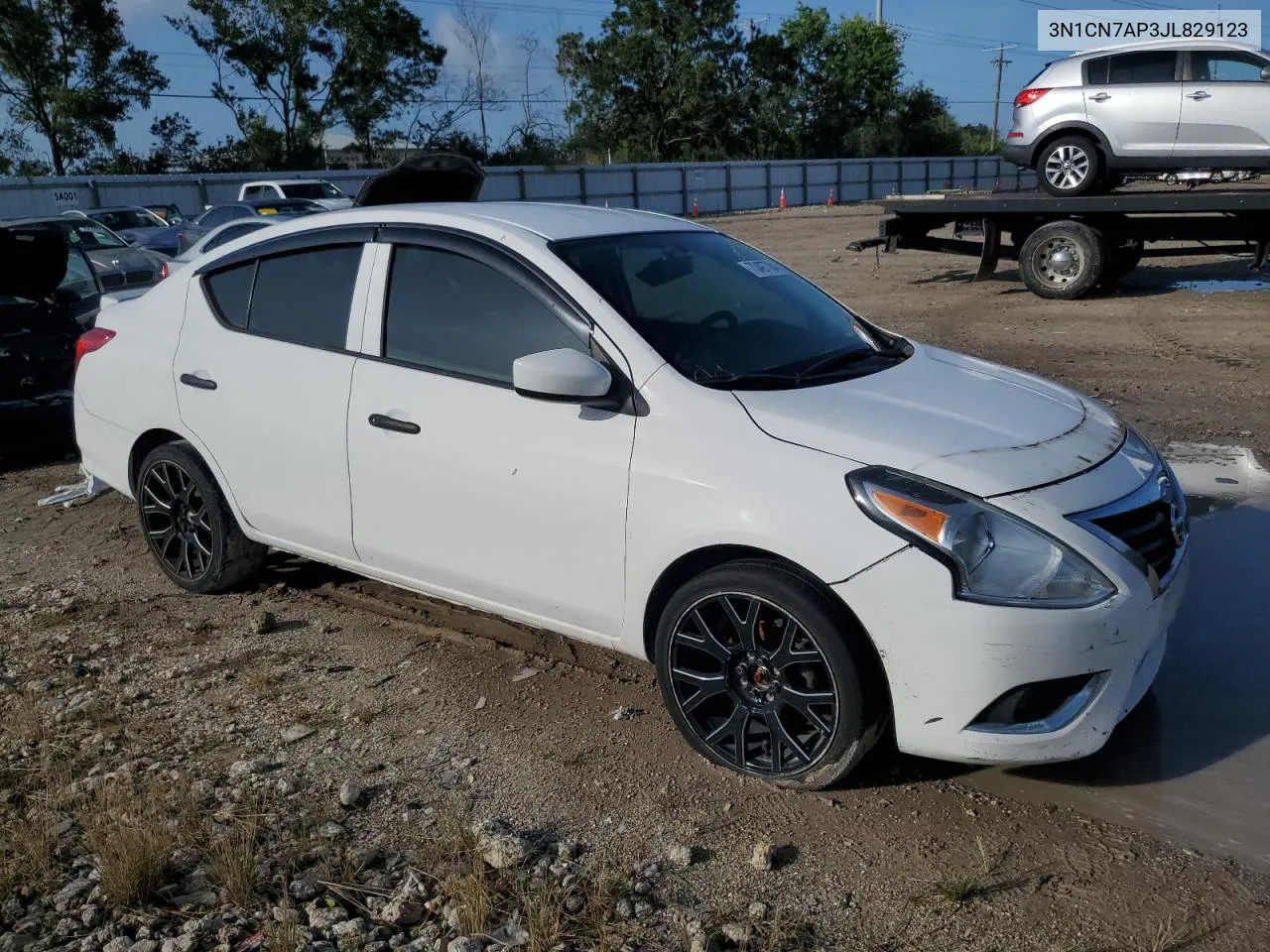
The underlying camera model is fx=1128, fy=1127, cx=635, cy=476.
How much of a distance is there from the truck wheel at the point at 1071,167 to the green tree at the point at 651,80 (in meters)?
49.7

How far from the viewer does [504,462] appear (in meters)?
3.80

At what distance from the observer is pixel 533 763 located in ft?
12.1

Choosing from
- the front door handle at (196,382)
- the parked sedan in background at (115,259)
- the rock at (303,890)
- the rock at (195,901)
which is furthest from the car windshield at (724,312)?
the parked sedan in background at (115,259)

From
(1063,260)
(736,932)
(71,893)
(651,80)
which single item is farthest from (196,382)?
(651,80)

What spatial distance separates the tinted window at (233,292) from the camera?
4832mm

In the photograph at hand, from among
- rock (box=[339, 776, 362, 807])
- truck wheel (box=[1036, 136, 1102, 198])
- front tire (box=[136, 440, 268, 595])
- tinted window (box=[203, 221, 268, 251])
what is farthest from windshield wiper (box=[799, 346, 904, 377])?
tinted window (box=[203, 221, 268, 251])

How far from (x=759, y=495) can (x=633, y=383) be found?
0.61 m

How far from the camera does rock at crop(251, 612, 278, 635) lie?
15.8 ft

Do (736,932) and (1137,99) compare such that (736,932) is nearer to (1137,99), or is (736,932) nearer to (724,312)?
(724,312)

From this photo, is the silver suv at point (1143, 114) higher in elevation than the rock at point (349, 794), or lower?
higher

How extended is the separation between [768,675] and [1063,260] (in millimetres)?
11686

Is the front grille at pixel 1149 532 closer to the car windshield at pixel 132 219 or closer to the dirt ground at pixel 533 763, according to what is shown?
the dirt ground at pixel 533 763

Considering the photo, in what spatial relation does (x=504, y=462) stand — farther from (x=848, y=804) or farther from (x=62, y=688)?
(x=62, y=688)

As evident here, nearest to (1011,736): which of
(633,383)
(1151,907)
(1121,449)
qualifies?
(1151,907)
